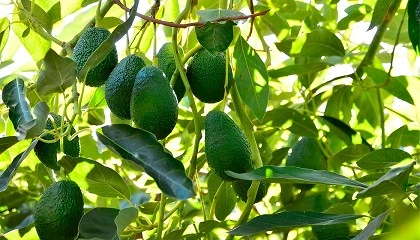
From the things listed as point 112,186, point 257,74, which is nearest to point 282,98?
point 257,74

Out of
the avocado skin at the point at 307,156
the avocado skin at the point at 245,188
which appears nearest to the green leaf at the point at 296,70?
the avocado skin at the point at 307,156

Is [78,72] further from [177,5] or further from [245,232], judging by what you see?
[177,5]

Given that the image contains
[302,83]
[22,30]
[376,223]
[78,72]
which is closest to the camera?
[376,223]

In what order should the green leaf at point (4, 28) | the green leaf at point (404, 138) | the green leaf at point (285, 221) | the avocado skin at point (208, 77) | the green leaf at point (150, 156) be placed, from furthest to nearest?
the green leaf at point (404, 138) < the green leaf at point (4, 28) < the avocado skin at point (208, 77) < the green leaf at point (285, 221) < the green leaf at point (150, 156)

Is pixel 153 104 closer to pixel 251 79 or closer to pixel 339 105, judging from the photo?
pixel 251 79

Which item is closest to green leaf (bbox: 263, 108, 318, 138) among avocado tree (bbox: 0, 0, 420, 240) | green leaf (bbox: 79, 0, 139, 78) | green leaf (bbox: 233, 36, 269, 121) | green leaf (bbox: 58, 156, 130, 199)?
avocado tree (bbox: 0, 0, 420, 240)

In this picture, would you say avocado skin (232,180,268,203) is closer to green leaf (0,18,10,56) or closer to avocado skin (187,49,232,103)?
avocado skin (187,49,232,103)

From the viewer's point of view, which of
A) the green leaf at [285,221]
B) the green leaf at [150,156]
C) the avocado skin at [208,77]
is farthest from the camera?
the avocado skin at [208,77]

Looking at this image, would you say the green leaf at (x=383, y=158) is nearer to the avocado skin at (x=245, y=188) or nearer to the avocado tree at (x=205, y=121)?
the avocado tree at (x=205, y=121)
